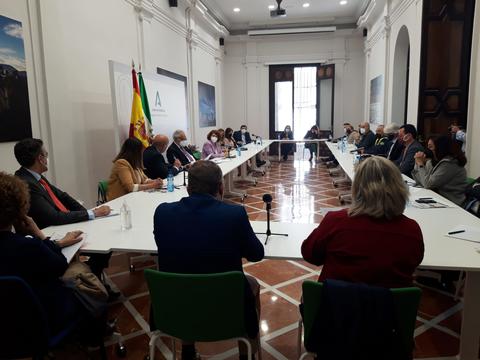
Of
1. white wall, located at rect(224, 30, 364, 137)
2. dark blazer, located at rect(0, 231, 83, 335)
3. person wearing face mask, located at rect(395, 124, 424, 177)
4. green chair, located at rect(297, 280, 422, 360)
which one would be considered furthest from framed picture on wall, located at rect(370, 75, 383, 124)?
dark blazer, located at rect(0, 231, 83, 335)

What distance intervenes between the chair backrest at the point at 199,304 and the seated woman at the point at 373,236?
38cm

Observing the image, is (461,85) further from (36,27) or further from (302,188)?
(36,27)

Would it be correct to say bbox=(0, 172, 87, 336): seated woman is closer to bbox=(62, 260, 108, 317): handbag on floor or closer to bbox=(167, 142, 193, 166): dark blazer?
bbox=(62, 260, 108, 317): handbag on floor

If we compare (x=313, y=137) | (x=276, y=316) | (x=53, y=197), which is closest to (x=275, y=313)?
(x=276, y=316)

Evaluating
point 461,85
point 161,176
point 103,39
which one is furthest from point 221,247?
point 461,85

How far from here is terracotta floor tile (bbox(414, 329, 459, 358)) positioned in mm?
2254

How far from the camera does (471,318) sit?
1.99 meters

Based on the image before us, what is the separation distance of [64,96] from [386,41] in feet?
23.0

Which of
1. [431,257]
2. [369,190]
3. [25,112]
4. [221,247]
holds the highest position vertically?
[25,112]

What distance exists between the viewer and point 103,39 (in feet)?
17.2

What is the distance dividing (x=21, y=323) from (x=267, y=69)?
11.9 meters

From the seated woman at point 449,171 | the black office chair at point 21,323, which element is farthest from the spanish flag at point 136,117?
the black office chair at point 21,323

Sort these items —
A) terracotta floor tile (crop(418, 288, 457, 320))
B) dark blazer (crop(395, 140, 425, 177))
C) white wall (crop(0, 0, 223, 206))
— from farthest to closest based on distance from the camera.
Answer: dark blazer (crop(395, 140, 425, 177))
white wall (crop(0, 0, 223, 206))
terracotta floor tile (crop(418, 288, 457, 320))

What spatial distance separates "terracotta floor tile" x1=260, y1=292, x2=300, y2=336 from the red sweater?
1.23 m
